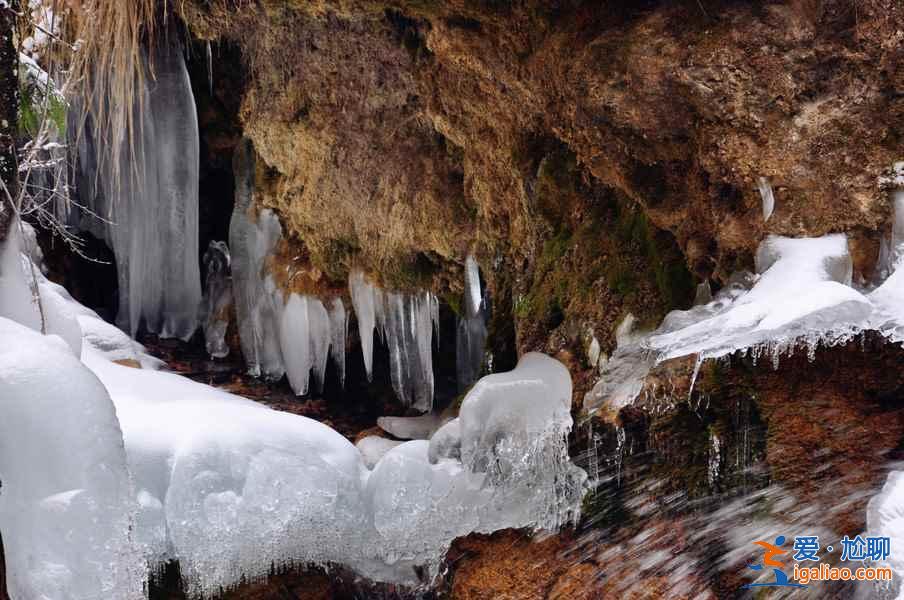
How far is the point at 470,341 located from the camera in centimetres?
549

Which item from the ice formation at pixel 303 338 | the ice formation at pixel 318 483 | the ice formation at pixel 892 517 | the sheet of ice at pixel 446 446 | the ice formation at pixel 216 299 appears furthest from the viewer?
the ice formation at pixel 216 299

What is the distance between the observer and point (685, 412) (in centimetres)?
302

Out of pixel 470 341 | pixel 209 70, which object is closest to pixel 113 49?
pixel 209 70

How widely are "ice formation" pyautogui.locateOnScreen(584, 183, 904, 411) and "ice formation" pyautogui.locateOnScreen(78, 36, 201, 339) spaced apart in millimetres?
3393

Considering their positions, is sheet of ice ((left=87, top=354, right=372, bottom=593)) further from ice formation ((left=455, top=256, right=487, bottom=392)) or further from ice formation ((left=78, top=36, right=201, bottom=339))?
ice formation ((left=78, top=36, right=201, bottom=339))

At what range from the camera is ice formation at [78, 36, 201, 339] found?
5492 mm

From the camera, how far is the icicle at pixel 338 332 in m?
5.77

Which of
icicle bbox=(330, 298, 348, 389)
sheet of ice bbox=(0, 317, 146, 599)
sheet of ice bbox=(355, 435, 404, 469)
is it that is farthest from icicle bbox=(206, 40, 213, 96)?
sheet of ice bbox=(0, 317, 146, 599)

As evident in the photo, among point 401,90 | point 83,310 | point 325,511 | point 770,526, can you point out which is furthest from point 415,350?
point 770,526

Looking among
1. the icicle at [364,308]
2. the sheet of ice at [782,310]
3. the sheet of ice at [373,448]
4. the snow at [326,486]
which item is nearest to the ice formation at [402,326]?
the icicle at [364,308]

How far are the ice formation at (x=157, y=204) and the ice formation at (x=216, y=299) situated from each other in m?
0.11

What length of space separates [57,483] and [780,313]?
6.42 feet

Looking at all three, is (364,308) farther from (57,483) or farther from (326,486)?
(57,483)

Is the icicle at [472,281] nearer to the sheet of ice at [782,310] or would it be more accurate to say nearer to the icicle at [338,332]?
the icicle at [338,332]
